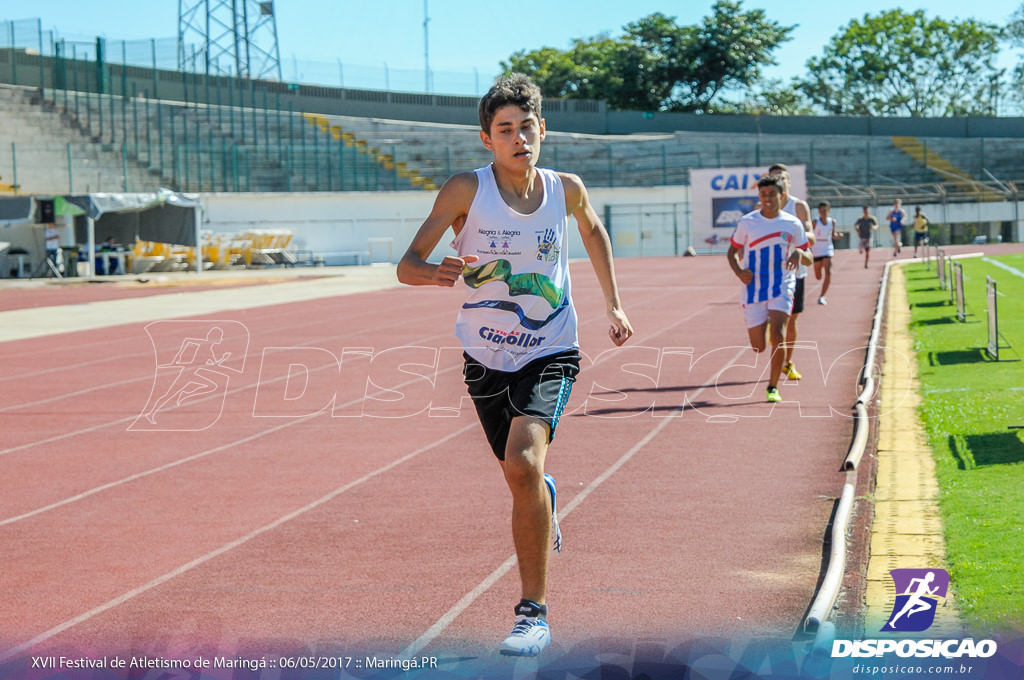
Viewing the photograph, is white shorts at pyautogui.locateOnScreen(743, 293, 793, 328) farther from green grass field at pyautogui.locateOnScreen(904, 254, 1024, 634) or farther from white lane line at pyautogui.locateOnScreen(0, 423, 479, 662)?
white lane line at pyautogui.locateOnScreen(0, 423, 479, 662)

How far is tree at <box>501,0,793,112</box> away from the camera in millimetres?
79000

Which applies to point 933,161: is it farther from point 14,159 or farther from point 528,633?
point 528,633

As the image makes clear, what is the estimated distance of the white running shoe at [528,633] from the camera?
4.35 m

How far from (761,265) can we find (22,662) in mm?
7725

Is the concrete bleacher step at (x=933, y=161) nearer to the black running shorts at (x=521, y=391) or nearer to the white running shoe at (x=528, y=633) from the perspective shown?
the black running shorts at (x=521, y=391)

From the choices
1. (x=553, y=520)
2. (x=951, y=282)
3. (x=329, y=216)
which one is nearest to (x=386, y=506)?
(x=553, y=520)

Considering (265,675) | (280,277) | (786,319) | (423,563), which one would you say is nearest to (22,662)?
(265,675)

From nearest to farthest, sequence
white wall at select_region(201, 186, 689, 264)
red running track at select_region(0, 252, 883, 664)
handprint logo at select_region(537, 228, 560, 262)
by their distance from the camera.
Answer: handprint logo at select_region(537, 228, 560, 262) → red running track at select_region(0, 252, 883, 664) → white wall at select_region(201, 186, 689, 264)

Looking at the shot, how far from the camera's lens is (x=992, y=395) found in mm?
10164

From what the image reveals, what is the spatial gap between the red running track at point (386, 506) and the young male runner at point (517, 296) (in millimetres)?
635

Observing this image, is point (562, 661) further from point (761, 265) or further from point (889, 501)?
point (761, 265)

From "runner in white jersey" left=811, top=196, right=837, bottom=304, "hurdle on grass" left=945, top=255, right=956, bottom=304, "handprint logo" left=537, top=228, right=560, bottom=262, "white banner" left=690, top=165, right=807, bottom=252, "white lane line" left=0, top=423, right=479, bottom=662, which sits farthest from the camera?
"white banner" left=690, top=165, right=807, bottom=252

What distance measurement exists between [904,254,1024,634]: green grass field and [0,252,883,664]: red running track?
26.2 inches

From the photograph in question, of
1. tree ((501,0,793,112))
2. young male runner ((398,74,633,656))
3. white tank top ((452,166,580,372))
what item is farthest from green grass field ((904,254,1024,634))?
tree ((501,0,793,112))
